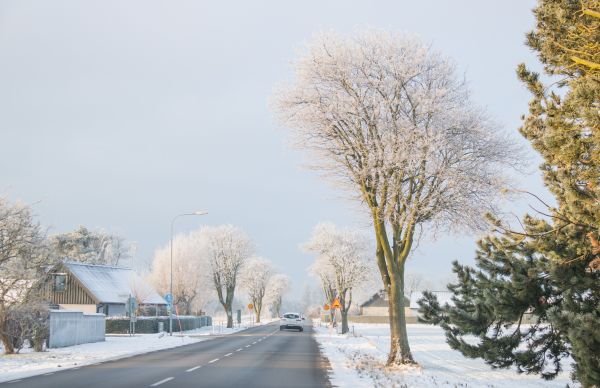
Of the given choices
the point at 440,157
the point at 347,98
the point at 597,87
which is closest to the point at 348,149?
the point at 347,98

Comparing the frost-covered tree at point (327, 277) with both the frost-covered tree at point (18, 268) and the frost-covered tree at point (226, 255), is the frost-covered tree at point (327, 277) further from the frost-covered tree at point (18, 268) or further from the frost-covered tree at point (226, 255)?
the frost-covered tree at point (18, 268)

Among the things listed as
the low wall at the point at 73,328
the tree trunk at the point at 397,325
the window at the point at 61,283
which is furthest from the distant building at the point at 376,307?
the tree trunk at the point at 397,325

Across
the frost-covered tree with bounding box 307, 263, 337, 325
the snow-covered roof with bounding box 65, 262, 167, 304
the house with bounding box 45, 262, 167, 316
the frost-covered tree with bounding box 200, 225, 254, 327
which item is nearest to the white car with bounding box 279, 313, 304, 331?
the frost-covered tree with bounding box 307, 263, 337, 325

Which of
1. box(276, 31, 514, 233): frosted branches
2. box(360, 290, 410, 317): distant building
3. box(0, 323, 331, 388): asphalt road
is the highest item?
box(276, 31, 514, 233): frosted branches

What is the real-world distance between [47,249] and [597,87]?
913 inches

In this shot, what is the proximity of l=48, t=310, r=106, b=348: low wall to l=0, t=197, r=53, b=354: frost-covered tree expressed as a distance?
10.3 ft

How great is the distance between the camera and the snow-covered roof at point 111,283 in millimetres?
53281

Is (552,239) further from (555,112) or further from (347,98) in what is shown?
(347,98)

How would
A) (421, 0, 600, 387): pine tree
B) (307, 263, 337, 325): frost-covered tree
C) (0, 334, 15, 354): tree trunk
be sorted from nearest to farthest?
(421, 0, 600, 387): pine tree < (0, 334, 15, 354): tree trunk < (307, 263, 337, 325): frost-covered tree

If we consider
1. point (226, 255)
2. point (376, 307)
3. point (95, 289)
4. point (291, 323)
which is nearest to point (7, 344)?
point (95, 289)

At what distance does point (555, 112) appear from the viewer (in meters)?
9.02

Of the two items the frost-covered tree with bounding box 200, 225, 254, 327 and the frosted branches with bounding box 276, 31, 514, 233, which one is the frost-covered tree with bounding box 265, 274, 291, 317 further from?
the frosted branches with bounding box 276, 31, 514, 233

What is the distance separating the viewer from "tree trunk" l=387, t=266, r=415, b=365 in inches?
754

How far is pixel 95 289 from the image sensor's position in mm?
53469
